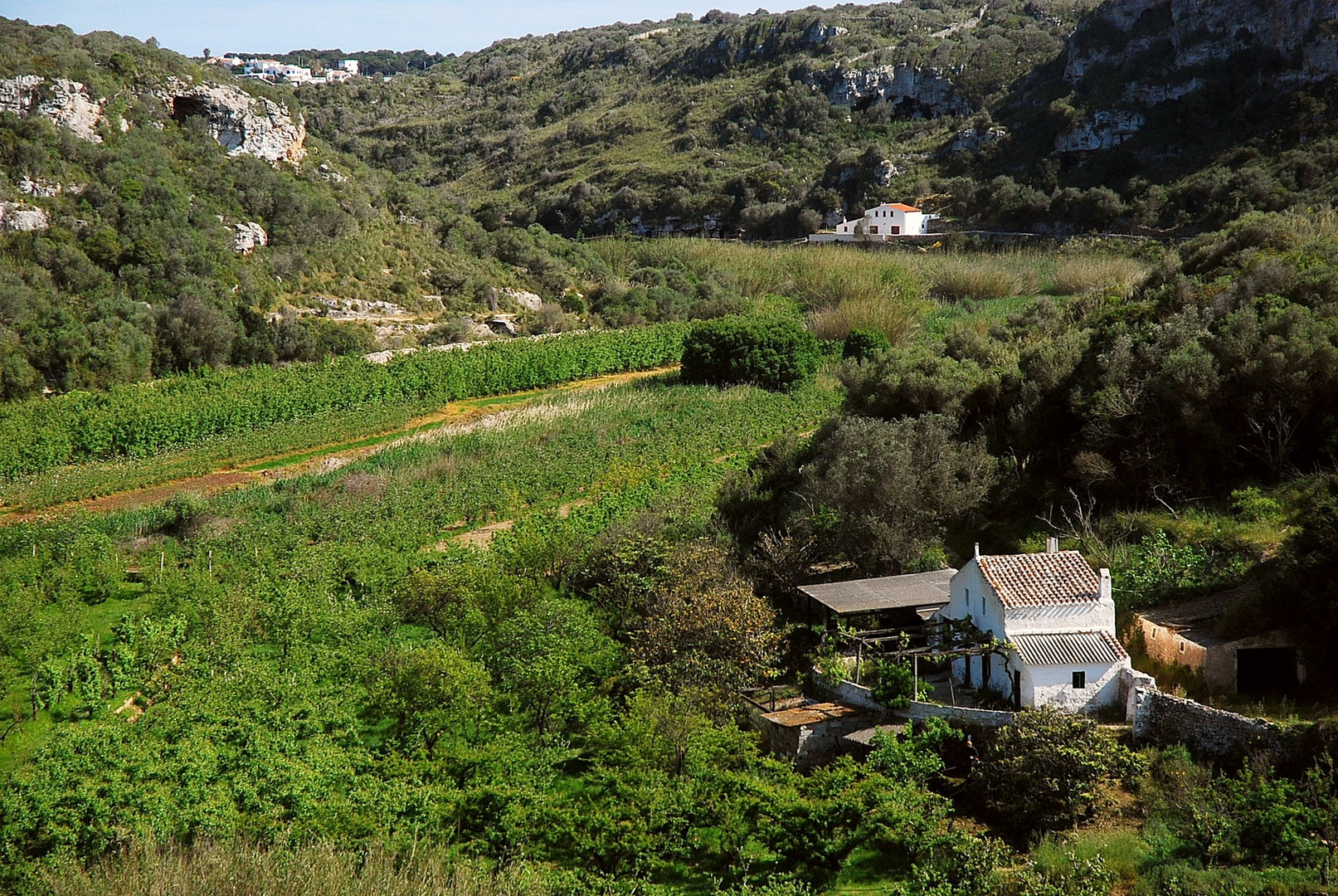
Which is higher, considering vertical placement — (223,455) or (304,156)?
(304,156)

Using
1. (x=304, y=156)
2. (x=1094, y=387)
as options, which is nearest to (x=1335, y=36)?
(x=1094, y=387)

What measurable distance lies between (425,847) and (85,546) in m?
14.6

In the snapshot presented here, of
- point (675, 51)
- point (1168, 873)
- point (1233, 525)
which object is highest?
point (675, 51)

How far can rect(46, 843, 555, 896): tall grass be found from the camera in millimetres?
10844

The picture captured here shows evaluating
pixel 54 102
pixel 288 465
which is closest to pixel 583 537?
pixel 288 465

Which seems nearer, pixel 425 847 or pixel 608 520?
pixel 425 847

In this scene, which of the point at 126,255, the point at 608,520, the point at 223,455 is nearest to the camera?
the point at 608,520

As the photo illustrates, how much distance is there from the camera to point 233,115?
5728cm

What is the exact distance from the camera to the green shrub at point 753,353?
149ft

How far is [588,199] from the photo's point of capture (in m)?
94.6

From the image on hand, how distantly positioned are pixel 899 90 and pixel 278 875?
9402 centimetres

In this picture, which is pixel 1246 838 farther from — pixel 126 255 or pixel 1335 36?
pixel 1335 36

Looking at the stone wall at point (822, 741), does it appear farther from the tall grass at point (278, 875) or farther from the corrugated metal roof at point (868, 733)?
the tall grass at point (278, 875)

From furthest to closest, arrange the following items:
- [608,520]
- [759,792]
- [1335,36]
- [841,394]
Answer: [1335,36], [841,394], [608,520], [759,792]
